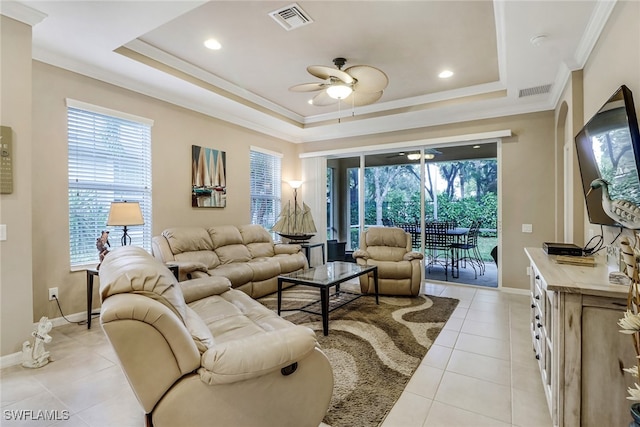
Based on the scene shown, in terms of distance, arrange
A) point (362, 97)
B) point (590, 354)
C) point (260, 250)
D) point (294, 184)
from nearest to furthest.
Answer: point (590, 354), point (362, 97), point (260, 250), point (294, 184)

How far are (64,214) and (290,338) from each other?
3171 millimetres

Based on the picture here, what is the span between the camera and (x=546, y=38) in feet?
8.92

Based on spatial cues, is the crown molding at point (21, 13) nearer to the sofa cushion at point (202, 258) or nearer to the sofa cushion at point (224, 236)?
the sofa cushion at point (202, 258)

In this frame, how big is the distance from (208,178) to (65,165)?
5.85 ft

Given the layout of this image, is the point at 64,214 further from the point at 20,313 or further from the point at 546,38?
the point at 546,38

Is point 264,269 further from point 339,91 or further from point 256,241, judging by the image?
point 339,91

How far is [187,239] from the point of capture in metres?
4.07

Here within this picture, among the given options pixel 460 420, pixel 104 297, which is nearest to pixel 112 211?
pixel 104 297

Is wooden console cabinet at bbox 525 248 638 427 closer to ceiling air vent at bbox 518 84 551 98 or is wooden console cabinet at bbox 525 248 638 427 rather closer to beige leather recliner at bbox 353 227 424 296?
beige leather recliner at bbox 353 227 424 296

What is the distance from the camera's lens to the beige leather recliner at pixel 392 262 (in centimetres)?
426

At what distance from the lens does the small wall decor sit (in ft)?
15.0

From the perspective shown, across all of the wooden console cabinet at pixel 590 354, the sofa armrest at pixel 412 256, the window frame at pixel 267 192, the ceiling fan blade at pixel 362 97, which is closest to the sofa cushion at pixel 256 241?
the window frame at pixel 267 192

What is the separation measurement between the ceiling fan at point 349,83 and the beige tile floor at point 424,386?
261 centimetres

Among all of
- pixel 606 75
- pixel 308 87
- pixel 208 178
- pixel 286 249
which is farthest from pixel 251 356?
pixel 208 178
